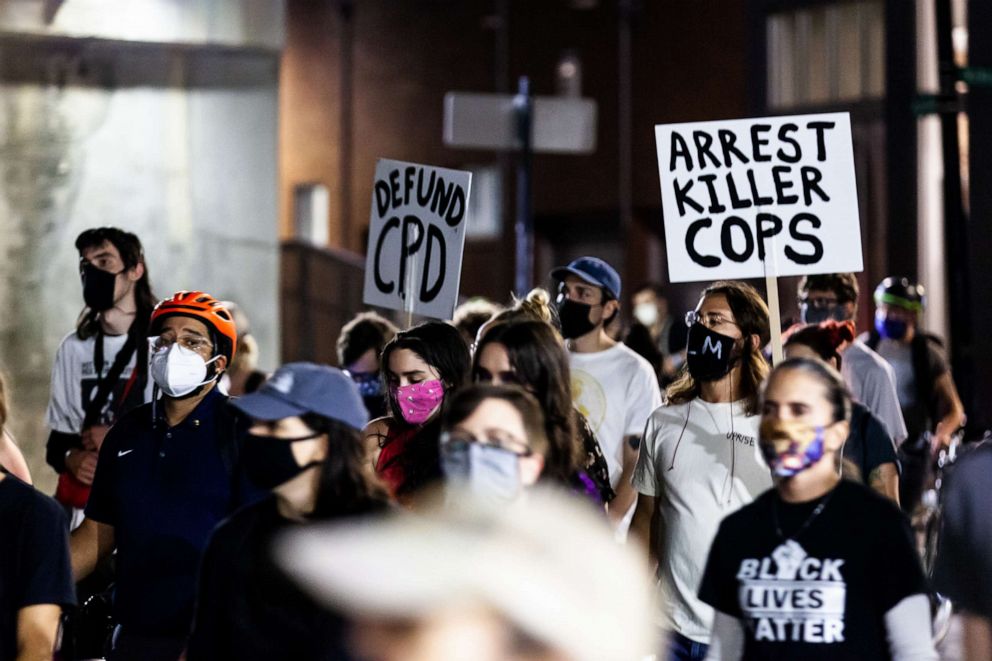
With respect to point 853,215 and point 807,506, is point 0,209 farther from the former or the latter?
point 807,506

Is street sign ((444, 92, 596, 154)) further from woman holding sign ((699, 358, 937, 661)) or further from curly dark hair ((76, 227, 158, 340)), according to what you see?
woman holding sign ((699, 358, 937, 661))

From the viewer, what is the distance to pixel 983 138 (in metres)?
16.0

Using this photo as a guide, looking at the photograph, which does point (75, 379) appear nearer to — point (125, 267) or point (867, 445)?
point (125, 267)

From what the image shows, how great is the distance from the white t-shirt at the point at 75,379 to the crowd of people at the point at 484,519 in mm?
331

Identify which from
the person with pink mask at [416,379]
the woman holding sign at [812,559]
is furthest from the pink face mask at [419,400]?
the woman holding sign at [812,559]

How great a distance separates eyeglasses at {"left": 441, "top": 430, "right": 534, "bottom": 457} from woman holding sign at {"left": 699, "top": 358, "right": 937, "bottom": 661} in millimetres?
666

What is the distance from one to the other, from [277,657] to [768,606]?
1.32m

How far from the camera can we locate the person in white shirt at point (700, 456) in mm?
6410

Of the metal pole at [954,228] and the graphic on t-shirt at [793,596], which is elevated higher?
the metal pole at [954,228]

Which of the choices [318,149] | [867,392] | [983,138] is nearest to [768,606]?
[867,392]

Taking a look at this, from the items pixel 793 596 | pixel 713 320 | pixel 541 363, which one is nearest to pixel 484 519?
pixel 793 596

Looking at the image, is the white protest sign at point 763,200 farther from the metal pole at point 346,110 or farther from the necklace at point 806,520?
the metal pole at point 346,110

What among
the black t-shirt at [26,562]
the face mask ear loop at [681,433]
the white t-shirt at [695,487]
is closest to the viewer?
the black t-shirt at [26,562]

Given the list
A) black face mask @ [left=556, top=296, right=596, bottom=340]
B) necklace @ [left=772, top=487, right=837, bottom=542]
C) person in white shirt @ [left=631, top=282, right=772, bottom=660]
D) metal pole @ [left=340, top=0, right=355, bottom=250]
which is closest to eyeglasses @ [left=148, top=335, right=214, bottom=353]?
person in white shirt @ [left=631, top=282, right=772, bottom=660]
